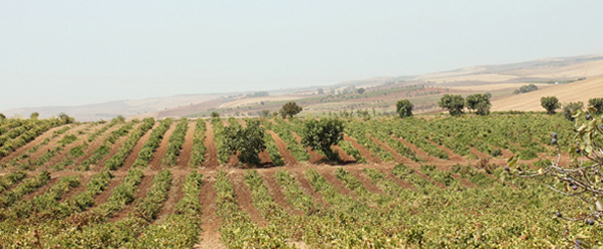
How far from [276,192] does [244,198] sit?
2474 mm

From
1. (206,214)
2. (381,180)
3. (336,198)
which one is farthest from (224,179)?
(381,180)

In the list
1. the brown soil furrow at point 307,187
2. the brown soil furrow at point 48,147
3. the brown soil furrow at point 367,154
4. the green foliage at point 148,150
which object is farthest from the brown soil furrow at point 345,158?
the brown soil furrow at point 48,147

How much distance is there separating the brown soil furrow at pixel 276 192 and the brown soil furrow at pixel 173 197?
21.8 feet

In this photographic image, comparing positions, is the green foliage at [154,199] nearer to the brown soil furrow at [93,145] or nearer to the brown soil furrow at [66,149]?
the brown soil furrow at [93,145]

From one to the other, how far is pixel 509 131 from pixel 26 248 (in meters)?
51.3

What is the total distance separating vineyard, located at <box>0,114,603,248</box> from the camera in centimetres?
1162

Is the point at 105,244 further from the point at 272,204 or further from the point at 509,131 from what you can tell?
the point at 509,131

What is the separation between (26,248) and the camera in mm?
11656

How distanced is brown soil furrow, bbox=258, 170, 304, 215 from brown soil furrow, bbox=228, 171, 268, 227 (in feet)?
5.54

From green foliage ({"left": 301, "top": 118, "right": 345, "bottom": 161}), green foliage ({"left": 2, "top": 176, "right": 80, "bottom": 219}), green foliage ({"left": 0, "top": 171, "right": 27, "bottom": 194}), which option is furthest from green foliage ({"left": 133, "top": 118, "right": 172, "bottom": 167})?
green foliage ({"left": 301, "top": 118, "right": 345, "bottom": 161})

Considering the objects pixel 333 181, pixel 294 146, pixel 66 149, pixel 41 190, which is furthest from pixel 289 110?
pixel 41 190

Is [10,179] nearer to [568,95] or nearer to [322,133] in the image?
[322,133]

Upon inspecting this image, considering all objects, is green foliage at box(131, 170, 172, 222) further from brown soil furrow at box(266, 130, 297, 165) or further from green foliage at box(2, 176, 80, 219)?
brown soil furrow at box(266, 130, 297, 165)

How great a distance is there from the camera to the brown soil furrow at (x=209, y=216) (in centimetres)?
1594
